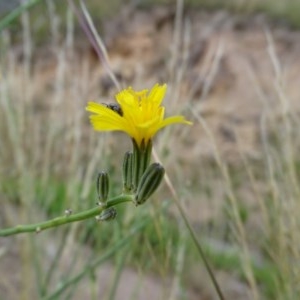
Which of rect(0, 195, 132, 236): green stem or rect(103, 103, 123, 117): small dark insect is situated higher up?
rect(103, 103, 123, 117): small dark insect

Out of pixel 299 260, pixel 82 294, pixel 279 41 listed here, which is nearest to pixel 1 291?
pixel 82 294

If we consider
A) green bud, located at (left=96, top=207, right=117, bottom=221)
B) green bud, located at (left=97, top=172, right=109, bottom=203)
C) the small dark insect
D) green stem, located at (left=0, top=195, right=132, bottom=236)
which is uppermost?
the small dark insect

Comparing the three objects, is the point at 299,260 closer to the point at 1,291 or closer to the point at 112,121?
the point at 112,121
